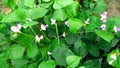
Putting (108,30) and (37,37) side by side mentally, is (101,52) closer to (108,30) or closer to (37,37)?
(108,30)

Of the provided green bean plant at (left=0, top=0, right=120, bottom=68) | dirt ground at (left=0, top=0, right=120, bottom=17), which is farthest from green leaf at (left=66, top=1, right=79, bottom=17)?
dirt ground at (left=0, top=0, right=120, bottom=17)

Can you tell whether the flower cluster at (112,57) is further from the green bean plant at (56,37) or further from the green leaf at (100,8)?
the green leaf at (100,8)

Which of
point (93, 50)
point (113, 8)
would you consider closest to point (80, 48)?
point (93, 50)

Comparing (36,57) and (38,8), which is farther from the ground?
(38,8)

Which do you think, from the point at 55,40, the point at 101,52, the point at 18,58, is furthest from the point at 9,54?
the point at 101,52

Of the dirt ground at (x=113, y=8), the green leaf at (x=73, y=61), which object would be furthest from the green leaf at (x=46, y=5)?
the dirt ground at (x=113, y=8)

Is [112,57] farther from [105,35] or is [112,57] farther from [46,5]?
[46,5]
